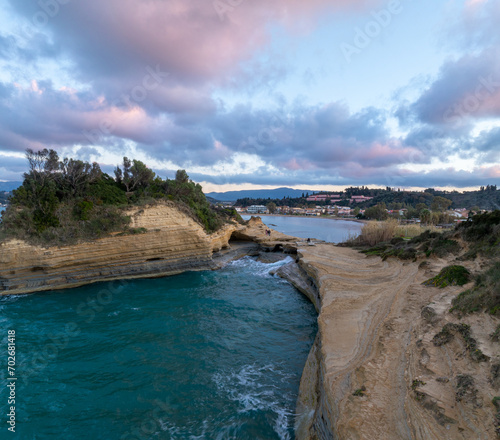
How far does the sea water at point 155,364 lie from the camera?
5.91 m

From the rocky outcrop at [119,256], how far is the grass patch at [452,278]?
1494cm

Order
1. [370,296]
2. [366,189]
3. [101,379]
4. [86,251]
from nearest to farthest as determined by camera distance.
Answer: [101,379] → [370,296] → [86,251] → [366,189]

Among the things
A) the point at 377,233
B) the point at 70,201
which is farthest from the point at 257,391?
the point at 377,233

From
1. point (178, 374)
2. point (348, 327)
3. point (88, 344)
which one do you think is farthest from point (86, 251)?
point (348, 327)

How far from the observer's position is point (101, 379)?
7309 millimetres

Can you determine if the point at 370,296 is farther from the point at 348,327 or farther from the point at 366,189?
the point at 366,189

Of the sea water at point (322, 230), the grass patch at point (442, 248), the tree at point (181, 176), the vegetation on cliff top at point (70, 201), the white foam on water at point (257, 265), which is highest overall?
the tree at point (181, 176)

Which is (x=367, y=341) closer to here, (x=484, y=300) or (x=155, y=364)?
(x=484, y=300)

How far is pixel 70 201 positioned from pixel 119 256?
5.07m

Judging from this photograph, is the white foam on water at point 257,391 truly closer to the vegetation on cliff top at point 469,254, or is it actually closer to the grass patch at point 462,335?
the grass patch at point 462,335

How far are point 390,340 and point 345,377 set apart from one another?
83.9 inches

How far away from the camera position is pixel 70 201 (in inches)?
663

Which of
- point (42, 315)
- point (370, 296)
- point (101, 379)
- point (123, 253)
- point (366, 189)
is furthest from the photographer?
point (366, 189)

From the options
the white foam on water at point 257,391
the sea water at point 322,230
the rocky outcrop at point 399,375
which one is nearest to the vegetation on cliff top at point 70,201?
the white foam on water at point 257,391
